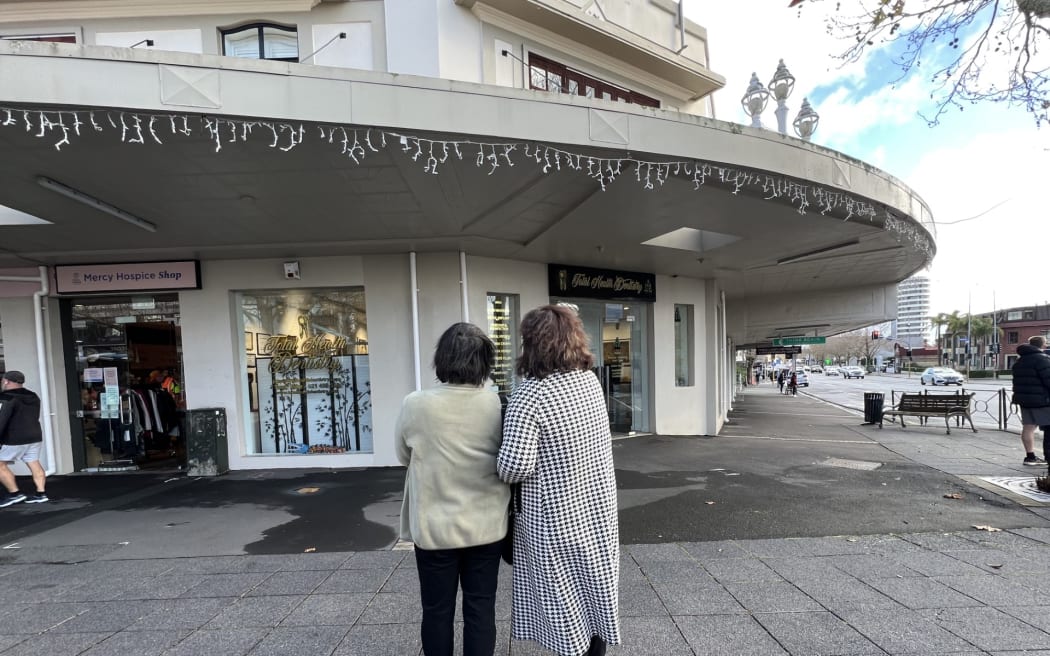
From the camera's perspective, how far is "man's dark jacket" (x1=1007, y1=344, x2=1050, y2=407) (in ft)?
17.4

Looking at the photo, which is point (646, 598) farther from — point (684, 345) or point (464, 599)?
point (684, 345)

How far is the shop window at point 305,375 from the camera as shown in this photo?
691 cm

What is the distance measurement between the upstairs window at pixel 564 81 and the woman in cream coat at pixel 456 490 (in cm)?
608

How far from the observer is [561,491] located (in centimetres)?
175

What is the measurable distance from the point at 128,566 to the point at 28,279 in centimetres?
567

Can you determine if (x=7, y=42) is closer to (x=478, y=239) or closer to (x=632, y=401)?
(x=478, y=239)

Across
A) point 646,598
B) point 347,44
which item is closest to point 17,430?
point 347,44

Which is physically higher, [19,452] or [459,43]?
[459,43]

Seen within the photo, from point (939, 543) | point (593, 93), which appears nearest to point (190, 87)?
point (593, 93)

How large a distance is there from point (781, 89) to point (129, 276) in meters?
9.56

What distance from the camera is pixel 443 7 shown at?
609 cm

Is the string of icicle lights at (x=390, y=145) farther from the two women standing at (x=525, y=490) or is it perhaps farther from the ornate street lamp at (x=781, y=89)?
the two women standing at (x=525, y=490)

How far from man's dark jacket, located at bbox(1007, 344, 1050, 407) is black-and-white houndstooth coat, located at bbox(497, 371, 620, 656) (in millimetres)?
6539

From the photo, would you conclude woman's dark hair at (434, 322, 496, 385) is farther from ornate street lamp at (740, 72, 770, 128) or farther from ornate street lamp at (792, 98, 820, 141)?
ornate street lamp at (792, 98, 820, 141)
